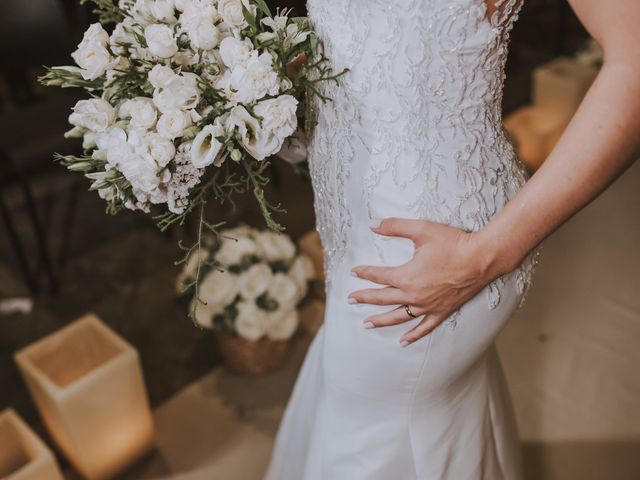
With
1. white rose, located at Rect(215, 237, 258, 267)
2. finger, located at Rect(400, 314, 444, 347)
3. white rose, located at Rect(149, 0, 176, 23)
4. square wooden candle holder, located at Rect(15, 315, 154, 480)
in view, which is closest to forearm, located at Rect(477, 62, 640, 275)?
finger, located at Rect(400, 314, 444, 347)

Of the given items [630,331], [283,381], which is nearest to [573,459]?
[630,331]

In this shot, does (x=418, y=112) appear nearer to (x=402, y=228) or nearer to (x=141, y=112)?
(x=402, y=228)

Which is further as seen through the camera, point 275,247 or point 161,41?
point 275,247

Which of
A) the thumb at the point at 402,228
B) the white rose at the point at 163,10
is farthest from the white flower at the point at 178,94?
the thumb at the point at 402,228

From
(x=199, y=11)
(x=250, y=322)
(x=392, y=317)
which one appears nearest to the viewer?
(x=199, y=11)

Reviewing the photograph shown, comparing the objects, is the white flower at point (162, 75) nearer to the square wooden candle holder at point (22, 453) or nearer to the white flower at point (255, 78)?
the white flower at point (255, 78)

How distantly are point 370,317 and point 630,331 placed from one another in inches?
58.7

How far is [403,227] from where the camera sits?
1048 millimetres

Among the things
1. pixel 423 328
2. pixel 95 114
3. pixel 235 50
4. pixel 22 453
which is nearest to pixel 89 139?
pixel 95 114

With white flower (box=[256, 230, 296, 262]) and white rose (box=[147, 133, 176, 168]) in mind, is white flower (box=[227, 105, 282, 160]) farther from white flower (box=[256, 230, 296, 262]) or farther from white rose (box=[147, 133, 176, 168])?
white flower (box=[256, 230, 296, 262])

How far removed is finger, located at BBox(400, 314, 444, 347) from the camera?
43.1 inches

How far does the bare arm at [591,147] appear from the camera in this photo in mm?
854

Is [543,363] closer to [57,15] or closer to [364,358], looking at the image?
[364,358]

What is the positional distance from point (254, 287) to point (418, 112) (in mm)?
1223
